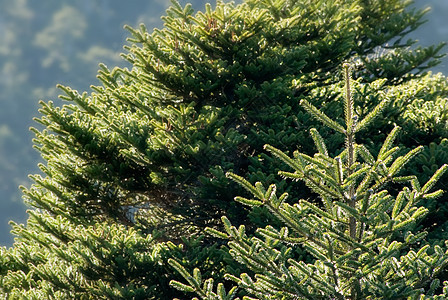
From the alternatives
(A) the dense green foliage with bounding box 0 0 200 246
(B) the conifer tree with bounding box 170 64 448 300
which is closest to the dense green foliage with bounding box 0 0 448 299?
(B) the conifer tree with bounding box 170 64 448 300

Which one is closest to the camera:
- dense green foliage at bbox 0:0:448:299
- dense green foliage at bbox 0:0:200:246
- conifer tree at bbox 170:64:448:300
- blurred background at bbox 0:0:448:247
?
conifer tree at bbox 170:64:448:300

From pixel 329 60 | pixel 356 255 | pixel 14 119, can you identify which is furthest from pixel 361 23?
Result: pixel 14 119

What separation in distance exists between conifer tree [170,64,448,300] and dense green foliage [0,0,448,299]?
199cm

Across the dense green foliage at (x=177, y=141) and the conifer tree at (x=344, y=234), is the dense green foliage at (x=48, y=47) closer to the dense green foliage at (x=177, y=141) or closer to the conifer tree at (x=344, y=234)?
the dense green foliage at (x=177, y=141)

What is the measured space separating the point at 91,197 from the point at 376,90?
439cm

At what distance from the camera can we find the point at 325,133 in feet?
25.4

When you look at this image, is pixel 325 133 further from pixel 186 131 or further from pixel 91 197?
pixel 91 197

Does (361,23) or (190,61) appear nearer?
(190,61)

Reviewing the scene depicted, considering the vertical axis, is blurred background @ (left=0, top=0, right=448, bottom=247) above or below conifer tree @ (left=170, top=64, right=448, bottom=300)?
above

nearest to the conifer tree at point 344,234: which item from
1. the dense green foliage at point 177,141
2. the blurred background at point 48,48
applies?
the dense green foliage at point 177,141

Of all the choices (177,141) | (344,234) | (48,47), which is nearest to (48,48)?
(48,47)

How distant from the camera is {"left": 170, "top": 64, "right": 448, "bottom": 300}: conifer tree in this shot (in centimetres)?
405

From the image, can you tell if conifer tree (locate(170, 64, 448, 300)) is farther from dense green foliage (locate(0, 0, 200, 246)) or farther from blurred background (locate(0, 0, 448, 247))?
dense green foliage (locate(0, 0, 200, 246))

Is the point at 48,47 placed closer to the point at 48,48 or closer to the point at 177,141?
the point at 48,48
